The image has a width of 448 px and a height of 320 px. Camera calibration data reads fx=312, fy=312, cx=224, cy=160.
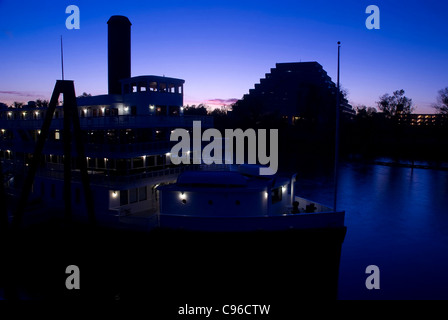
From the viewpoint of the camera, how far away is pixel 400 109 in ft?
347

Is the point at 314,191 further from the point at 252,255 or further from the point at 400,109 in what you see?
the point at 400,109

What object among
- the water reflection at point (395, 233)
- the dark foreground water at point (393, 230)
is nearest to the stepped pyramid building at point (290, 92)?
the dark foreground water at point (393, 230)

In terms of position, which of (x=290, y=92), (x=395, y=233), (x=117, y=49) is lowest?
(x=395, y=233)

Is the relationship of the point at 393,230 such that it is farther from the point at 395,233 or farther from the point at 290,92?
the point at 290,92

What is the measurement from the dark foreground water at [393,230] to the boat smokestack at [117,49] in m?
29.6

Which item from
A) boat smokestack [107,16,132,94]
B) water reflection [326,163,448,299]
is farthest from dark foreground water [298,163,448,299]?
boat smokestack [107,16,132,94]

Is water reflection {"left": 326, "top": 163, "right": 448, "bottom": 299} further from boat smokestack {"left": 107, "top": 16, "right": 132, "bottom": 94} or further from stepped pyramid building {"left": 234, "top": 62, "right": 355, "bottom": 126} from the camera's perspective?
stepped pyramid building {"left": 234, "top": 62, "right": 355, "bottom": 126}

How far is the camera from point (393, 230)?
122ft

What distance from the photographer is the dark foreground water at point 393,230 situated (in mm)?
25078

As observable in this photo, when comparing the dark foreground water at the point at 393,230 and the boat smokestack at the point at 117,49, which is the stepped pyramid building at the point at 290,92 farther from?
the boat smokestack at the point at 117,49

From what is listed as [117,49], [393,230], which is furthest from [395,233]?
[117,49]

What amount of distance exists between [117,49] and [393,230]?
37889 mm

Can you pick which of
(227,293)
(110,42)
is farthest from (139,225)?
(110,42)

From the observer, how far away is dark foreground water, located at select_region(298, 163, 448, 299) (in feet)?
82.3
